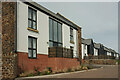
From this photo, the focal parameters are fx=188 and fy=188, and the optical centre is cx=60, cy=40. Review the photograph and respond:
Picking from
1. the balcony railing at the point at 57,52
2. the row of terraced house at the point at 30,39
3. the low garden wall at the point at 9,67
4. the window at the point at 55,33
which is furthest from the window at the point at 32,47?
the window at the point at 55,33

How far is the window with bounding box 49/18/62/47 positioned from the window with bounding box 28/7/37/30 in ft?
10.6

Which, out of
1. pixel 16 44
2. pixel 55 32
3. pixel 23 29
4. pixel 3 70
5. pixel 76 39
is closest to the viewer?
pixel 3 70

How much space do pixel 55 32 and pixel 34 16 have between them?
490 centimetres

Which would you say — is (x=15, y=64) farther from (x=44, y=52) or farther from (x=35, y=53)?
(x=44, y=52)

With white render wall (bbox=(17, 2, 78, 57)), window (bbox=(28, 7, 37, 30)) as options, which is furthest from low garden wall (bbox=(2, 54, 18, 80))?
window (bbox=(28, 7, 37, 30))

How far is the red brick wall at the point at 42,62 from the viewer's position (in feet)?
52.3

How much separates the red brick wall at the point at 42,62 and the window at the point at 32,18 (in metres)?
2.97

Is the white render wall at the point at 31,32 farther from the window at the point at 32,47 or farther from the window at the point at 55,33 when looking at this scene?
the window at the point at 55,33

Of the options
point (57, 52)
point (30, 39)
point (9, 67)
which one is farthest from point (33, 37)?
point (9, 67)

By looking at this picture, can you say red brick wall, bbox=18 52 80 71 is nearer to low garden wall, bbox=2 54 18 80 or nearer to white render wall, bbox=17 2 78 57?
white render wall, bbox=17 2 78 57

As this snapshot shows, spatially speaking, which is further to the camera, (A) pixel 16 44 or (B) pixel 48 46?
(B) pixel 48 46

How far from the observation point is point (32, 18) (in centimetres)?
1845

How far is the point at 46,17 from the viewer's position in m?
20.9

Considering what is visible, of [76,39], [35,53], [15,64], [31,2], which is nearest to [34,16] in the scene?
[31,2]
